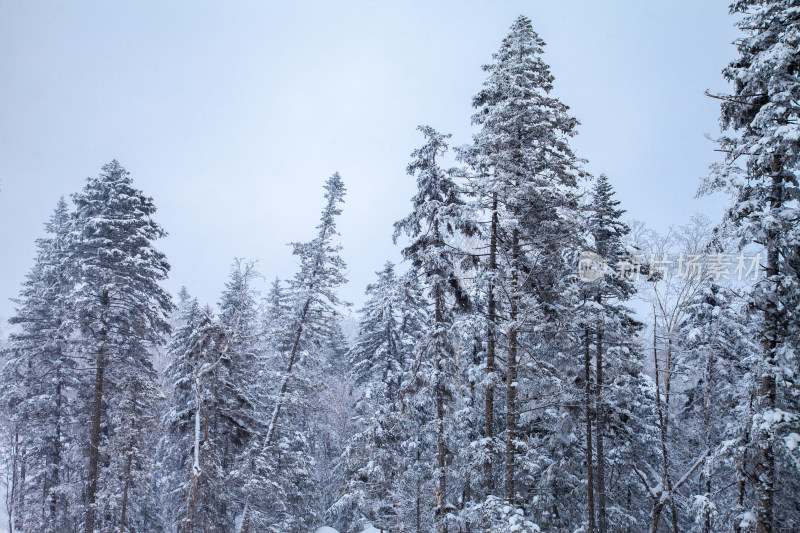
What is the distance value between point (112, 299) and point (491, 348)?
16.0 meters

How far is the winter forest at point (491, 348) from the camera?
1141 centimetres

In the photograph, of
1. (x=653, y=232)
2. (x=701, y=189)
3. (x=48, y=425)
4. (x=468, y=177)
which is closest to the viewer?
(x=701, y=189)

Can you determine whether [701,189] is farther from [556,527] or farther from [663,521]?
[663,521]

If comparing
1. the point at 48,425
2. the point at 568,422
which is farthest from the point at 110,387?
the point at 568,422

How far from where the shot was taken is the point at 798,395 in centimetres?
1117

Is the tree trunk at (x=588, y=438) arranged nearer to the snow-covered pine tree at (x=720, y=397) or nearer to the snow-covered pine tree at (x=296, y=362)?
the snow-covered pine tree at (x=720, y=397)

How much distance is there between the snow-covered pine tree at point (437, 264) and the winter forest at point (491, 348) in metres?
0.10

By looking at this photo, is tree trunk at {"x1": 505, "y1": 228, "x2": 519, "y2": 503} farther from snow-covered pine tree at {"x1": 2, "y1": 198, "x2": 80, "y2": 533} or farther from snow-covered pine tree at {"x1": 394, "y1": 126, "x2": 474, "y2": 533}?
snow-covered pine tree at {"x1": 2, "y1": 198, "x2": 80, "y2": 533}

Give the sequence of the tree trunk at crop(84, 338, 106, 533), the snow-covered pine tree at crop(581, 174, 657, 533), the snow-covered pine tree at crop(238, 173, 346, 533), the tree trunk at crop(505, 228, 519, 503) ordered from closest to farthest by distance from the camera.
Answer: the tree trunk at crop(505, 228, 519, 503), the snow-covered pine tree at crop(581, 174, 657, 533), the tree trunk at crop(84, 338, 106, 533), the snow-covered pine tree at crop(238, 173, 346, 533)

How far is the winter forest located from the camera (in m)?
11.4

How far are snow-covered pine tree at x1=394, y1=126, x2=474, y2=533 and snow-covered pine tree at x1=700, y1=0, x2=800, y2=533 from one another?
7.17 meters

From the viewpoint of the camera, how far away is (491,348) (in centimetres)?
1339

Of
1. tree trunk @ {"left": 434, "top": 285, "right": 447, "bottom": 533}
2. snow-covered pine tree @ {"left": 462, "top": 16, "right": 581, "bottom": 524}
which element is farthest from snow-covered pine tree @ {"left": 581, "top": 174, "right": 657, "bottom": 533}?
tree trunk @ {"left": 434, "top": 285, "right": 447, "bottom": 533}

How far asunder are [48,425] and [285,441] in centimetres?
1187
